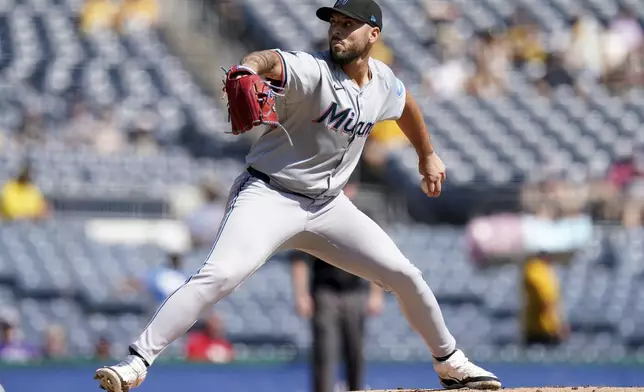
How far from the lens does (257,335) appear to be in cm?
1045

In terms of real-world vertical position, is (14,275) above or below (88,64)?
below

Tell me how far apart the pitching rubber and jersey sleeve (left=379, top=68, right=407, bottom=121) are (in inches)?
58.2

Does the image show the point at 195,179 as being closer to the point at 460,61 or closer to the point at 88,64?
the point at 88,64

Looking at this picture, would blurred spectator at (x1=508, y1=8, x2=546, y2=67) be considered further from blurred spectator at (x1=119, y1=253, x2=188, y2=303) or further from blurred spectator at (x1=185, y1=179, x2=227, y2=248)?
blurred spectator at (x1=119, y1=253, x2=188, y2=303)

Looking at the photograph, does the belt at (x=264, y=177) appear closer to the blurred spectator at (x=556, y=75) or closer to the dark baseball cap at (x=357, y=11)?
the dark baseball cap at (x=357, y=11)

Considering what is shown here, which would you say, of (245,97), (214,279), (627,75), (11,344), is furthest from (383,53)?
(245,97)

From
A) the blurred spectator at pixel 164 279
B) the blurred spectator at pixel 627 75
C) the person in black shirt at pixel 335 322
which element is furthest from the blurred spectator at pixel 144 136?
the person in black shirt at pixel 335 322

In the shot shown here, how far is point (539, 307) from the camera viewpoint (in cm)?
957

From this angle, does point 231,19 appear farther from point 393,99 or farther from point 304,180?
point 304,180

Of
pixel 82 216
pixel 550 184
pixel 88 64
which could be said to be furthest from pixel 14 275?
pixel 550 184

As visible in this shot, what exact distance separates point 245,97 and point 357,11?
2.30ft

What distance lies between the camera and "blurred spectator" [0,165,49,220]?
11.0m

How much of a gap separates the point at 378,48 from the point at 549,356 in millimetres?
5847

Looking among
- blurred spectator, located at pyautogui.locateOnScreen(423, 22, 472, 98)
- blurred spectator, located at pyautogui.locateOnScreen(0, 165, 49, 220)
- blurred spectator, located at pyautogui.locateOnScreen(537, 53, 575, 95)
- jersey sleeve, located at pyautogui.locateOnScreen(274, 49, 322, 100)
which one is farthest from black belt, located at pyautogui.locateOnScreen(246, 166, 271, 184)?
blurred spectator, located at pyautogui.locateOnScreen(537, 53, 575, 95)
